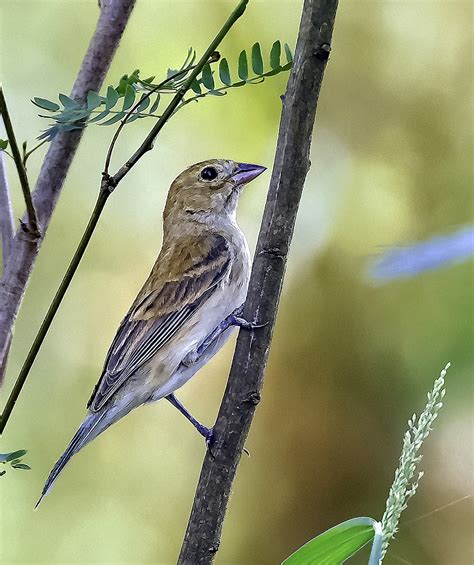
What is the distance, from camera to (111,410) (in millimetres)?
2562

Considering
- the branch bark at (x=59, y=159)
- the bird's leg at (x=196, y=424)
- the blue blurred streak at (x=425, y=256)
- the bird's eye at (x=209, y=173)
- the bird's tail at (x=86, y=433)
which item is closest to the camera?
the blue blurred streak at (x=425, y=256)

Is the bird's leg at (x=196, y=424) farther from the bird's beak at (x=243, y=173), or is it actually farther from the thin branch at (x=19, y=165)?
the bird's beak at (x=243, y=173)

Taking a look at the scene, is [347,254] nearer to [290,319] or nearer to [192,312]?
[290,319]

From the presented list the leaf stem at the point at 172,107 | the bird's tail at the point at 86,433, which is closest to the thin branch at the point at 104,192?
the leaf stem at the point at 172,107

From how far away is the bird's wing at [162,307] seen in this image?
2613 mm

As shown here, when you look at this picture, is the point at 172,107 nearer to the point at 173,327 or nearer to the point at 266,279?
the point at 266,279

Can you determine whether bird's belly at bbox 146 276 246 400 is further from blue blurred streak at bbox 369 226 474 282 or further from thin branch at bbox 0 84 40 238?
blue blurred streak at bbox 369 226 474 282

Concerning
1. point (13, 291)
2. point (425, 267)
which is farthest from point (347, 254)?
point (425, 267)

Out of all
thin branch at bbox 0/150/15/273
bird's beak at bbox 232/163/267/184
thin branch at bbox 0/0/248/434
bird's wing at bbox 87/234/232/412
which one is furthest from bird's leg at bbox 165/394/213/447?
bird's beak at bbox 232/163/267/184

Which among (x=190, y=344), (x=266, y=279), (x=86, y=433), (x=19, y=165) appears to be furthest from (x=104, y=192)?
(x=190, y=344)

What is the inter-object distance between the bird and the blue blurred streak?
158 centimetres

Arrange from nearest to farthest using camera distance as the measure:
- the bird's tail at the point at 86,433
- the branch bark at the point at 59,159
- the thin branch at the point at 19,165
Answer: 1. the thin branch at the point at 19,165
2. the branch bark at the point at 59,159
3. the bird's tail at the point at 86,433

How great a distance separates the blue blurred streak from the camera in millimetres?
838

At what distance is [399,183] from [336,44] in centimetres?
69
